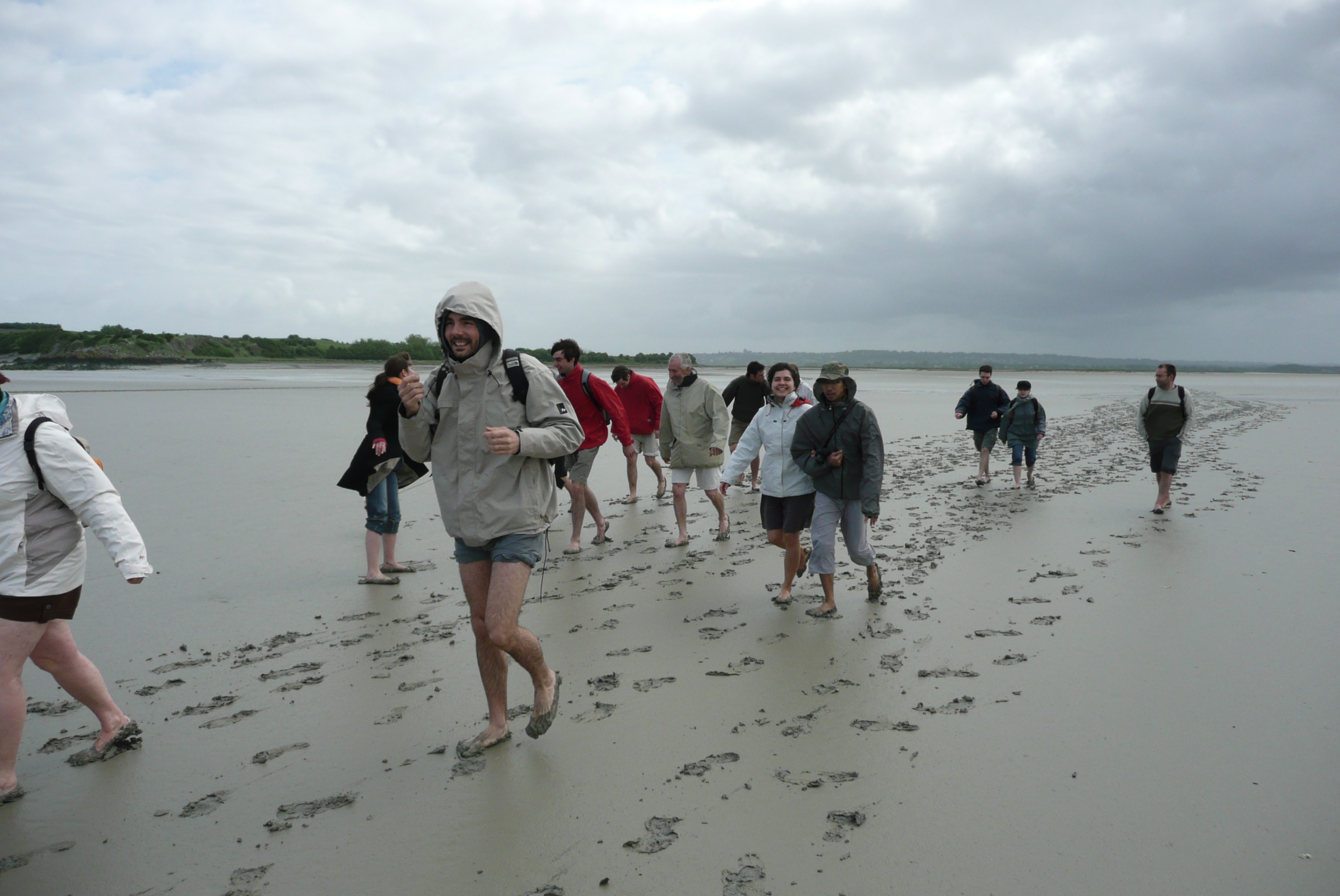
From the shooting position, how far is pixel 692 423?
8828 mm

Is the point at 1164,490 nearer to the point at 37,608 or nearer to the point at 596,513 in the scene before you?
the point at 596,513

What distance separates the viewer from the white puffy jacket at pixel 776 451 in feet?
21.5

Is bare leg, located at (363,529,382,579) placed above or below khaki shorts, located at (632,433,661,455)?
below

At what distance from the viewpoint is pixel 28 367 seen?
5228 centimetres

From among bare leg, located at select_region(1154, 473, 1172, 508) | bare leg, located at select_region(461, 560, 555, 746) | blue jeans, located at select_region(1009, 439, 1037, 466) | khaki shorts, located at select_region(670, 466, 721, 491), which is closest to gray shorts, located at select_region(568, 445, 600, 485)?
khaki shorts, located at select_region(670, 466, 721, 491)

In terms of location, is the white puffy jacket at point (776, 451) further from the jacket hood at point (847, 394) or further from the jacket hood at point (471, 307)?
the jacket hood at point (471, 307)

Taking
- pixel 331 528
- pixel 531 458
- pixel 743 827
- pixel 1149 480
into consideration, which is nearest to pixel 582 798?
pixel 743 827

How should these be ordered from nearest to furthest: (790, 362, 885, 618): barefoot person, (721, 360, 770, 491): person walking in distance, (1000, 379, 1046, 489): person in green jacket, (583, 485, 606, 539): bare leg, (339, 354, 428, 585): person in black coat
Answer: (790, 362, 885, 618): barefoot person → (339, 354, 428, 585): person in black coat → (583, 485, 606, 539): bare leg → (721, 360, 770, 491): person walking in distance → (1000, 379, 1046, 489): person in green jacket

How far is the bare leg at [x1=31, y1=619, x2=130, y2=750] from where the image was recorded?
12.5 feet

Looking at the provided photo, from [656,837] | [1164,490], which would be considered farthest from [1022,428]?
[656,837]

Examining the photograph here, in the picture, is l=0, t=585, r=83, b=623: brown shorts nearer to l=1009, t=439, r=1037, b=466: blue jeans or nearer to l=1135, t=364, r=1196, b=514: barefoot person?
l=1135, t=364, r=1196, b=514: barefoot person

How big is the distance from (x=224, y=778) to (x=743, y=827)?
242 centimetres

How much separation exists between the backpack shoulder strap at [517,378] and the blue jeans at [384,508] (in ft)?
11.4

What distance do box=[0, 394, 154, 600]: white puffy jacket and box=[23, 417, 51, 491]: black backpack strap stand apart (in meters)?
0.01
